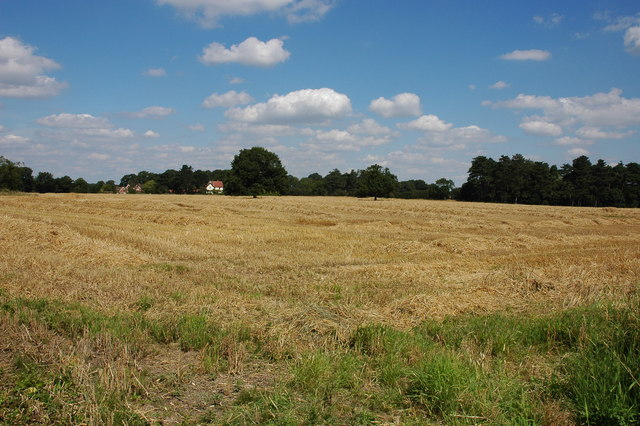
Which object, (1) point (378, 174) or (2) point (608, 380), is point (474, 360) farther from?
(1) point (378, 174)

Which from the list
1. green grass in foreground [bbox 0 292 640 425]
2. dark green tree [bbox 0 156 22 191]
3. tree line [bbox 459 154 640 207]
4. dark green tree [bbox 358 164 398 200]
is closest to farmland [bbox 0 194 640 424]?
green grass in foreground [bbox 0 292 640 425]

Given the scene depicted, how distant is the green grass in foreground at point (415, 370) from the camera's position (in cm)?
439

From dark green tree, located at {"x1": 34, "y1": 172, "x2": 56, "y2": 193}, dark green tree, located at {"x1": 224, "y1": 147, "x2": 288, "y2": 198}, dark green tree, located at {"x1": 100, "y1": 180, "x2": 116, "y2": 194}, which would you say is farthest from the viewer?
dark green tree, located at {"x1": 100, "y1": 180, "x2": 116, "y2": 194}

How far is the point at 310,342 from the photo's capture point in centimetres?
648

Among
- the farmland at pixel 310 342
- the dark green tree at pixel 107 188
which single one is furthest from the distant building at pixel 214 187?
the farmland at pixel 310 342

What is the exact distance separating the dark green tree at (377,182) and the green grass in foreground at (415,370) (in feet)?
223

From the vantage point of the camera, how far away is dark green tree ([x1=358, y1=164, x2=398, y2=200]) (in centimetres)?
7488

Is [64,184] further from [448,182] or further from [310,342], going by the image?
[310,342]

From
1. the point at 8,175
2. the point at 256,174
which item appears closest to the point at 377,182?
the point at 256,174

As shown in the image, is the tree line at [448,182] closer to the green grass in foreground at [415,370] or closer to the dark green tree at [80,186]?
the dark green tree at [80,186]

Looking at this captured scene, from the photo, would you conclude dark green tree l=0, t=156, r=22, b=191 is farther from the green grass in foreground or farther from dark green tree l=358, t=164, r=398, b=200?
the green grass in foreground

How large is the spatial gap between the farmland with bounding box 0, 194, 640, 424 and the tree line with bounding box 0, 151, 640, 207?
191 ft

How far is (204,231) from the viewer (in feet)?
68.8

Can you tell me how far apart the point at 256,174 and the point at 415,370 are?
214 feet
